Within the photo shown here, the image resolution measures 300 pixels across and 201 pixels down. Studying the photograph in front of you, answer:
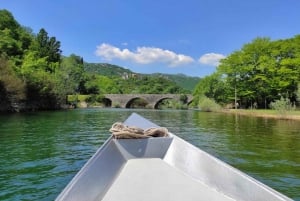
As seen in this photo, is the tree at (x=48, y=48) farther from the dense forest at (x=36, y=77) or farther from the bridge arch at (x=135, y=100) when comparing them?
the bridge arch at (x=135, y=100)

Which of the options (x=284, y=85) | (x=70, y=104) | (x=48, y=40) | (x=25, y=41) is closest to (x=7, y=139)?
(x=284, y=85)

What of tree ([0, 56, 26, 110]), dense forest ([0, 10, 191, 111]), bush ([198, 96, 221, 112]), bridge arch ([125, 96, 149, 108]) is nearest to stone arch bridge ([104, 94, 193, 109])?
bridge arch ([125, 96, 149, 108])

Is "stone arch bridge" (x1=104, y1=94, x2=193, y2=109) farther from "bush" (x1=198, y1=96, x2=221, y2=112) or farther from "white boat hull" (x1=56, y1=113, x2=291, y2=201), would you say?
"white boat hull" (x1=56, y1=113, x2=291, y2=201)

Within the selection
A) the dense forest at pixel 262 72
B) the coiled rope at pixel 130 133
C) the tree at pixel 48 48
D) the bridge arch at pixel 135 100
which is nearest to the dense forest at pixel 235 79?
the dense forest at pixel 262 72

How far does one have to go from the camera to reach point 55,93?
52312 millimetres

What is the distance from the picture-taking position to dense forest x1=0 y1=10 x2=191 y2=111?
37.3 m

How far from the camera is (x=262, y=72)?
158ft

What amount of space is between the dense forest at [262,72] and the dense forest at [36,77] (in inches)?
1074

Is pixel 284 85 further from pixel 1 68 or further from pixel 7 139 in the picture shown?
pixel 7 139

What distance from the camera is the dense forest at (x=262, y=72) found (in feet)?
148

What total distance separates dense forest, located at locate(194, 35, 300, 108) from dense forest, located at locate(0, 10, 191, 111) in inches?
1074

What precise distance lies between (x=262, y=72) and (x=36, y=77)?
1263 inches

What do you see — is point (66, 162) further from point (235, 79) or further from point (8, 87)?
point (235, 79)

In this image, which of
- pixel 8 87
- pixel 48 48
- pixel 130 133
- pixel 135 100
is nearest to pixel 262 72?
pixel 8 87
